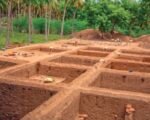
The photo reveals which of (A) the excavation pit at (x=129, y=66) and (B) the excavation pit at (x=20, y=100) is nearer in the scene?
(B) the excavation pit at (x=20, y=100)

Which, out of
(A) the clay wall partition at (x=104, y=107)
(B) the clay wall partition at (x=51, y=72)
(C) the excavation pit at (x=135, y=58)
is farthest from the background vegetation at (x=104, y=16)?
(A) the clay wall partition at (x=104, y=107)

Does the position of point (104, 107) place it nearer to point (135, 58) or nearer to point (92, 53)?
point (135, 58)

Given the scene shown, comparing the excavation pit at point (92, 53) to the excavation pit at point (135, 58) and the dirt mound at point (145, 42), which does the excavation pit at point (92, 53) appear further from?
the dirt mound at point (145, 42)

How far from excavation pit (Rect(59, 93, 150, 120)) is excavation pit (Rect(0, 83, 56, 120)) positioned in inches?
34.3

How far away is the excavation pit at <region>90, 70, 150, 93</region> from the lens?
11.7 metres

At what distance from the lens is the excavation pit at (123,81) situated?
11.7 metres

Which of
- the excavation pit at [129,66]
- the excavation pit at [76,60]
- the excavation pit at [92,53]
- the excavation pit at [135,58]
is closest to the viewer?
the excavation pit at [129,66]

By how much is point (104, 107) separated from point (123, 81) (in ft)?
11.2

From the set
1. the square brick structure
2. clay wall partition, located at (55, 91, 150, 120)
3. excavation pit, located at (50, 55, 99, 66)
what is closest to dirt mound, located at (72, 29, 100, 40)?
excavation pit, located at (50, 55, 99, 66)

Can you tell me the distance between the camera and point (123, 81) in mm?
11875

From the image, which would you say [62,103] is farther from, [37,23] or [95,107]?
[37,23]

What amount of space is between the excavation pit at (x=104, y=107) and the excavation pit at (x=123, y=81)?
3015 millimetres

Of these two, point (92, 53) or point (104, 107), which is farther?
point (92, 53)

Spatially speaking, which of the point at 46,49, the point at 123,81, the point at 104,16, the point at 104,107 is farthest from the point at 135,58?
the point at 104,16
